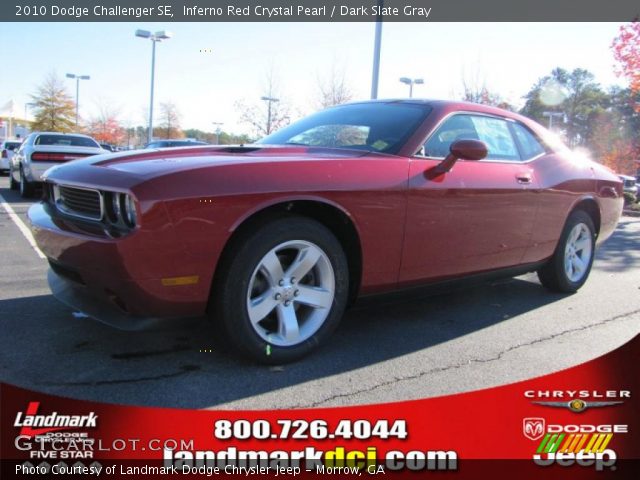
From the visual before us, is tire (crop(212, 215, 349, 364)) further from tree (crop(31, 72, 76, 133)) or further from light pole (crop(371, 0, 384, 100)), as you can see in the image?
tree (crop(31, 72, 76, 133))

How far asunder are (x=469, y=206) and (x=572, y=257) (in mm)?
1801

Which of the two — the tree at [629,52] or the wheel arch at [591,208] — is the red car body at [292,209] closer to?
the wheel arch at [591,208]

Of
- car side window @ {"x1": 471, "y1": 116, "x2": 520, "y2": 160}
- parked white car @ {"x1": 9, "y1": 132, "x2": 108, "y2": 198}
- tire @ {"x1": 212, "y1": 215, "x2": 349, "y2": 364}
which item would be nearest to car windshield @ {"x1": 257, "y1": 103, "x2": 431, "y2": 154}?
car side window @ {"x1": 471, "y1": 116, "x2": 520, "y2": 160}

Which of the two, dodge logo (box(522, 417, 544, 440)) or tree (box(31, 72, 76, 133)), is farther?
tree (box(31, 72, 76, 133))

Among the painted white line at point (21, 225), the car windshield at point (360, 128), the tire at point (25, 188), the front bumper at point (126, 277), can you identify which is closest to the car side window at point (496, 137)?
the car windshield at point (360, 128)

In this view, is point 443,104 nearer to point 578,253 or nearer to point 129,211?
point 578,253

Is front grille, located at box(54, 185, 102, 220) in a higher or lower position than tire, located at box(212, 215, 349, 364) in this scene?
higher

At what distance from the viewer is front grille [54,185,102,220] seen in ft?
8.59

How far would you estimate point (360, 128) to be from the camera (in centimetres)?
354

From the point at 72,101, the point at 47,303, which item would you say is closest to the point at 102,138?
the point at 72,101

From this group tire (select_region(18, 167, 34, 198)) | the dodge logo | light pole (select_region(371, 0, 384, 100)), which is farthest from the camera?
light pole (select_region(371, 0, 384, 100))

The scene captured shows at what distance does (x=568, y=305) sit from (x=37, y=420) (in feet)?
12.6

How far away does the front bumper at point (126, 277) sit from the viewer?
2318 millimetres

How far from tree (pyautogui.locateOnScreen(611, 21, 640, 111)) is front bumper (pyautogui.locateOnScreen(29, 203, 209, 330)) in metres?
12.7
